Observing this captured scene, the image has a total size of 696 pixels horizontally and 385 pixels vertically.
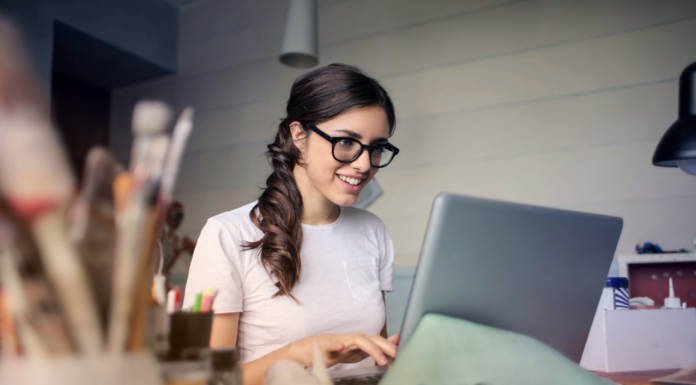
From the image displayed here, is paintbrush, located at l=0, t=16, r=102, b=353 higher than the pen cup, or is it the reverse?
paintbrush, located at l=0, t=16, r=102, b=353

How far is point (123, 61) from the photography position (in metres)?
3.13

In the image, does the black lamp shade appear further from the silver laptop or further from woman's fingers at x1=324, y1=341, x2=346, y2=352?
woman's fingers at x1=324, y1=341, x2=346, y2=352

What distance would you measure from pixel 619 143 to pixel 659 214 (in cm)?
34

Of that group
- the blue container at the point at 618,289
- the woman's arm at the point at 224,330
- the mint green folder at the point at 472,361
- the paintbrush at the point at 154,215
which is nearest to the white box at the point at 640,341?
the blue container at the point at 618,289

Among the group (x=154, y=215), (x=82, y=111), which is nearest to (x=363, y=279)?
(x=154, y=215)

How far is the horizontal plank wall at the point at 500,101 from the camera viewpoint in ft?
6.65

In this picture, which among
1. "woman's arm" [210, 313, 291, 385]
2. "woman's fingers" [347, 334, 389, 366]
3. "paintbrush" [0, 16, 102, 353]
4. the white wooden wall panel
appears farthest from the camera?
→ the white wooden wall panel

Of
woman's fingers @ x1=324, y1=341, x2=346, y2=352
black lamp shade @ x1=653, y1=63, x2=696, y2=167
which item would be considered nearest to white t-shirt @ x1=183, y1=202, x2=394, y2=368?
woman's fingers @ x1=324, y1=341, x2=346, y2=352

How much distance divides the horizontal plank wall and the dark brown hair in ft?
3.75

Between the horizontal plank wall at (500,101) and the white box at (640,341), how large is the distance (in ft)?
3.38

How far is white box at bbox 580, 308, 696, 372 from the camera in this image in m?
1.05

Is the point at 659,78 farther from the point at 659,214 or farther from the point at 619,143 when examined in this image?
the point at 659,214

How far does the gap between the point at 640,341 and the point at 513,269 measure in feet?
2.10

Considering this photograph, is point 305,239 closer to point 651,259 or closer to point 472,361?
point 472,361
